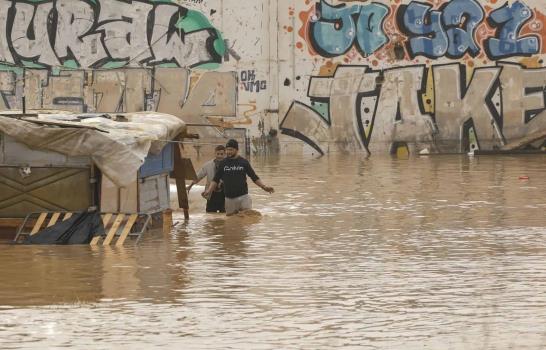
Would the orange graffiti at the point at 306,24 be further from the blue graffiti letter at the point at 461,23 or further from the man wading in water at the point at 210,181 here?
the man wading in water at the point at 210,181

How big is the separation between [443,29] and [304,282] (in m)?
28.3

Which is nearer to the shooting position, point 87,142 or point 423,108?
point 87,142

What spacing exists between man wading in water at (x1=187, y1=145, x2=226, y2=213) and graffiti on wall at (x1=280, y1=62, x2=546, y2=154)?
19.6 meters

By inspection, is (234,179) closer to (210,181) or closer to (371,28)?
(210,181)

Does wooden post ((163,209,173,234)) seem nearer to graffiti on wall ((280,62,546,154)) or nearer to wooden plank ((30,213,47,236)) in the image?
wooden plank ((30,213,47,236))

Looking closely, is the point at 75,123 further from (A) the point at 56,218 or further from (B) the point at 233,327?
(B) the point at 233,327

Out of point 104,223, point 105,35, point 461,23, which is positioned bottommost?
point 104,223

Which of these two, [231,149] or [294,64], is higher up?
[294,64]

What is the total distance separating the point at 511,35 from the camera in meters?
40.9

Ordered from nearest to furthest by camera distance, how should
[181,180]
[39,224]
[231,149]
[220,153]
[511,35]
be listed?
[39,224] → [231,149] → [181,180] → [220,153] → [511,35]

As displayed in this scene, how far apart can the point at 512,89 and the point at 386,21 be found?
4.19m

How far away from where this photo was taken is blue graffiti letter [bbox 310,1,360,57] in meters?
41.1

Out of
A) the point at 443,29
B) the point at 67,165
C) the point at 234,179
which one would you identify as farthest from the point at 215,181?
the point at 443,29

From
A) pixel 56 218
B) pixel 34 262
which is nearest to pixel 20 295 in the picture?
pixel 34 262
